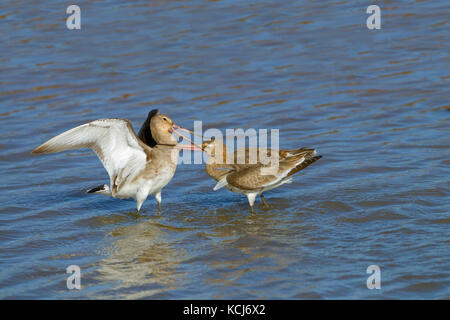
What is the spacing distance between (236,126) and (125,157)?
2.54 m

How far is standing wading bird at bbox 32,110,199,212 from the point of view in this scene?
736 centimetres

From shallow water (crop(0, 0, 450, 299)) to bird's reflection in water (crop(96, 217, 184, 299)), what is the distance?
0.02 meters

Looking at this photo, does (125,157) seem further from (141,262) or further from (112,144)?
(141,262)

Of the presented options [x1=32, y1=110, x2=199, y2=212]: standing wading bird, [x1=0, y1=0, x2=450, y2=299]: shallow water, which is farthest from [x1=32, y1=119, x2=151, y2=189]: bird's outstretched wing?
[x1=0, y1=0, x2=450, y2=299]: shallow water

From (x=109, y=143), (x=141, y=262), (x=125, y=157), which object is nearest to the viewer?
(x=141, y=262)

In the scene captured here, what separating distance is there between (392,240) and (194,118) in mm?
4367

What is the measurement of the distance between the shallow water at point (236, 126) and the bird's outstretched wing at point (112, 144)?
21.0 inches

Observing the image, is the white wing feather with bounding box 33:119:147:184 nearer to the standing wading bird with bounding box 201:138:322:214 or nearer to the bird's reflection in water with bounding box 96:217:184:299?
the bird's reflection in water with bounding box 96:217:184:299

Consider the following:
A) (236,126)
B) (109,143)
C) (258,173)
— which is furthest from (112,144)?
(236,126)

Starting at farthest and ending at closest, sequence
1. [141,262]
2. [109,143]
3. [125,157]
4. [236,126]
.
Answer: [236,126] → [125,157] → [109,143] → [141,262]

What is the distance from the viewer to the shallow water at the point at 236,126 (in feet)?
19.9

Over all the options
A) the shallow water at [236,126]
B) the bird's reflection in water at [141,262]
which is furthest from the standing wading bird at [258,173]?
the bird's reflection in water at [141,262]

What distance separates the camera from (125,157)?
7.66 meters
